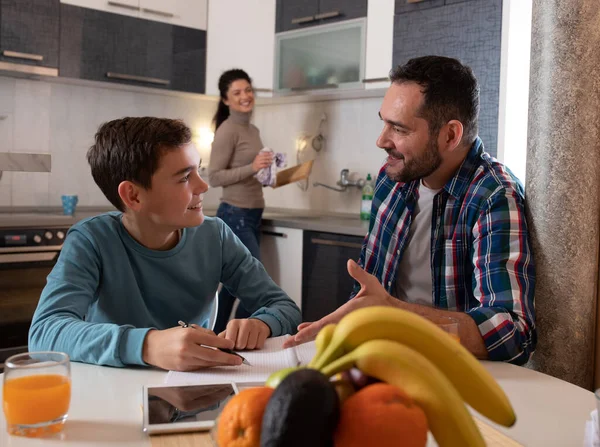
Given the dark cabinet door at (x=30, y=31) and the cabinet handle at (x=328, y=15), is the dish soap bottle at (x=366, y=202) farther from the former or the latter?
the dark cabinet door at (x=30, y=31)

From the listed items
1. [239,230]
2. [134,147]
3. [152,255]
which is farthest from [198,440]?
[239,230]

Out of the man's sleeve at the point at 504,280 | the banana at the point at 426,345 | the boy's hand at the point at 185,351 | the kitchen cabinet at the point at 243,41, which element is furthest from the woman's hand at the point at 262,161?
the banana at the point at 426,345

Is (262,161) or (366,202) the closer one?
(262,161)

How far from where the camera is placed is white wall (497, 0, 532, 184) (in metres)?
2.72

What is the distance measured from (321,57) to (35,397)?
10.1 ft

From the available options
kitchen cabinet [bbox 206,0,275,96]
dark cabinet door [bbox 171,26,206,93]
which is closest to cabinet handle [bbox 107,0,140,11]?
Answer: dark cabinet door [bbox 171,26,206,93]

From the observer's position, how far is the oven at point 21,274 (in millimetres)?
3074

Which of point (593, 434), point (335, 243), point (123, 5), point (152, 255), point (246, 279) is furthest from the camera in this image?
point (123, 5)

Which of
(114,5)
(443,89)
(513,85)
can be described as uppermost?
(114,5)

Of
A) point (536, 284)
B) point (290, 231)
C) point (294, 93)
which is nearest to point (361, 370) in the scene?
point (536, 284)

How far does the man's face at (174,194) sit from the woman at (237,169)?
1.87 m

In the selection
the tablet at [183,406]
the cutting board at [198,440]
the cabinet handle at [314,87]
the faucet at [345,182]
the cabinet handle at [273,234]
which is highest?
the cabinet handle at [314,87]

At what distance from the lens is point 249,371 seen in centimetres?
114

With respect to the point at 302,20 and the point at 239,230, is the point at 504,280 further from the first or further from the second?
the point at 302,20
